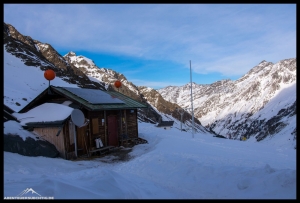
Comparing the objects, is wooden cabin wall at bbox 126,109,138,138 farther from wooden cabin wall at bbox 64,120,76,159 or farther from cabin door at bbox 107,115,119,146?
wooden cabin wall at bbox 64,120,76,159

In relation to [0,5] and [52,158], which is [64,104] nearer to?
[52,158]

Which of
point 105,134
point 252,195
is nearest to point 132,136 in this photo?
point 105,134

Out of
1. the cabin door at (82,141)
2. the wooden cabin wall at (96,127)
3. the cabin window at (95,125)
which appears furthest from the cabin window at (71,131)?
the cabin window at (95,125)

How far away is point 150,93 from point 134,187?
131m

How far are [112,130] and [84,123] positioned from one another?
3.33 m

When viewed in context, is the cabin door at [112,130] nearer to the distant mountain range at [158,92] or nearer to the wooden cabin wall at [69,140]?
the wooden cabin wall at [69,140]

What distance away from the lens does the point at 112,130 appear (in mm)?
17719

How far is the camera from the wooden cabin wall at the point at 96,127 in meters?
15.5

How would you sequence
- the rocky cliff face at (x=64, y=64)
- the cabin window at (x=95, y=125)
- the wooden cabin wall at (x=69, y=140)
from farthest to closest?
the rocky cliff face at (x=64, y=64) → the cabin window at (x=95, y=125) → the wooden cabin wall at (x=69, y=140)

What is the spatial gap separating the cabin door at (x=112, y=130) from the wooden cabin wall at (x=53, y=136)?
13.5 feet

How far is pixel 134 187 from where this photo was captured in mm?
7691

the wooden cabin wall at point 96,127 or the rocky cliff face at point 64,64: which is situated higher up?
the rocky cliff face at point 64,64

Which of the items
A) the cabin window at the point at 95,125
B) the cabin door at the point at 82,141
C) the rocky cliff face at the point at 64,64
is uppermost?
the rocky cliff face at the point at 64,64

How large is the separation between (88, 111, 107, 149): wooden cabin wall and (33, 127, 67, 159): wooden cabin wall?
203cm
